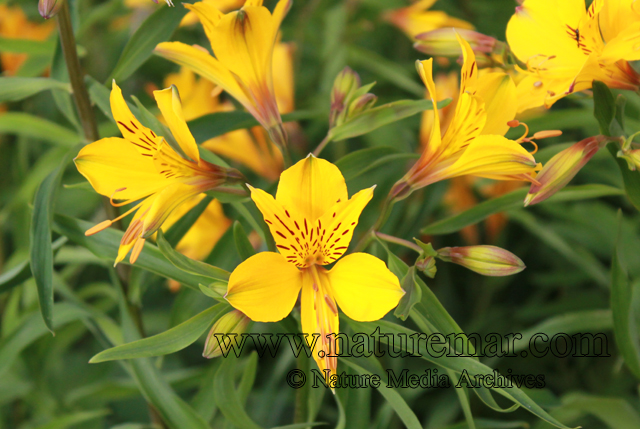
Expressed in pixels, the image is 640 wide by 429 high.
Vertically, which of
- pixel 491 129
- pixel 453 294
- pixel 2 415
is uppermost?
pixel 491 129

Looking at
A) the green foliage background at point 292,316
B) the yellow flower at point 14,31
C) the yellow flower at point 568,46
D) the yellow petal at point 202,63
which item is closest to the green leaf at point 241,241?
the green foliage background at point 292,316

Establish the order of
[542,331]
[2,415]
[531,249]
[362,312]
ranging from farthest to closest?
1. [531,249]
2. [2,415]
3. [542,331]
4. [362,312]

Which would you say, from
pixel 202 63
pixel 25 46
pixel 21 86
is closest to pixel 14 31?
pixel 25 46

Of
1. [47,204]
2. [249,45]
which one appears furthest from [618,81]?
[47,204]

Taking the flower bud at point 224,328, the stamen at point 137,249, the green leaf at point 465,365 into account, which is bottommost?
the green leaf at point 465,365

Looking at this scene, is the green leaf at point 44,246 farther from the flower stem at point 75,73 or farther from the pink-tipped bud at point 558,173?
the pink-tipped bud at point 558,173

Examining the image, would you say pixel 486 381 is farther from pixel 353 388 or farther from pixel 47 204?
pixel 47 204
